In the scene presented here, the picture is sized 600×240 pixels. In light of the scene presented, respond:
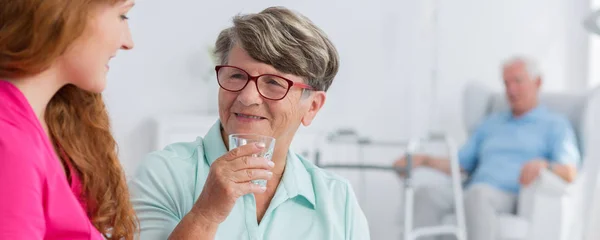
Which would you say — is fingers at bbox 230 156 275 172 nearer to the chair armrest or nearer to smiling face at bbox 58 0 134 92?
smiling face at bbox 58 0 134 92

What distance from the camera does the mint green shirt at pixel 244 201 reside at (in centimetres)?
125

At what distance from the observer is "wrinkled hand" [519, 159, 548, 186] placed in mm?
3711

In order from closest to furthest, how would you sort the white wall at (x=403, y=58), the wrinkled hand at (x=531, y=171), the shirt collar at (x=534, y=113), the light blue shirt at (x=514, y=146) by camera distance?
the wrinkled hand at (x=531, y=171), the light blue shirt at (x=514, y=146), the shirt collar at (x=534, y=113), the white wall at (x=403, y=58)

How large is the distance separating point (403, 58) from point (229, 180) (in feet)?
12.6

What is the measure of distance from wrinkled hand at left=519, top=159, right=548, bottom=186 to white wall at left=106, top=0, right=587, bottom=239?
3.63 ft

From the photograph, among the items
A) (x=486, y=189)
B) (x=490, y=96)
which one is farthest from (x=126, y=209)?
(x=490, y=96)

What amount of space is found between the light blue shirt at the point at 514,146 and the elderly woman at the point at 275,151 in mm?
2741

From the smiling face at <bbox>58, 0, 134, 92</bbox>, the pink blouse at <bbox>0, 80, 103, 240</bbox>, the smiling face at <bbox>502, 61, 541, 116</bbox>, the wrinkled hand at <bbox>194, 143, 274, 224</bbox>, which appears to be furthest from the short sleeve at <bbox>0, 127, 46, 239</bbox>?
the smiling face at <bbox>502, 61, 541, 116</bbox>

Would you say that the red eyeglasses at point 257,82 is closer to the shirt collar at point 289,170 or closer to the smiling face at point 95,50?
the shirt collar at point 289,170

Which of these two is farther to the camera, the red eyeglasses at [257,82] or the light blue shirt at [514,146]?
the light blue shirt at [514,146]

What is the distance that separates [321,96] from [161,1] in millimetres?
2941

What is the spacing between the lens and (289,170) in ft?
4.60

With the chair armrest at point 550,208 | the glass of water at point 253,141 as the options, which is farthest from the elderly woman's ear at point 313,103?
the chair armrest at point 550,208

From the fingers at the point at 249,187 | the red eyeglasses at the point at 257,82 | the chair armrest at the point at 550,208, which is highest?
the red eyeglasses at the point at 257,82
